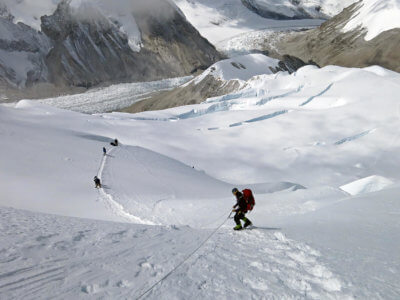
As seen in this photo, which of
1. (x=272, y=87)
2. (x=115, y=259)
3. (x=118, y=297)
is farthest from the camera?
(x=272, y=87)

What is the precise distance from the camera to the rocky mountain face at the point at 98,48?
14438 centimetres

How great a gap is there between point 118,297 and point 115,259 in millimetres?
1575

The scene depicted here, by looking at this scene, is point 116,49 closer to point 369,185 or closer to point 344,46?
point 344,46

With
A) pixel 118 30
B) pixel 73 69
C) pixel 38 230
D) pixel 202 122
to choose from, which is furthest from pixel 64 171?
pixel 118 30

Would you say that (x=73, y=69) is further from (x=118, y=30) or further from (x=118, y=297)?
(x=118, y=297)

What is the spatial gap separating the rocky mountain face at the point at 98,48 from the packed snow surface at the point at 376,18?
59.1 m

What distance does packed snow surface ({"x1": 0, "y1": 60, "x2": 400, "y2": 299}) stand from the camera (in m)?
5.57

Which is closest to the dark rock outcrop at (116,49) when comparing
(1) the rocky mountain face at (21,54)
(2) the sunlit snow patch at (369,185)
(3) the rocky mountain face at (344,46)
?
(1) the rocky mountain face at (21,54)

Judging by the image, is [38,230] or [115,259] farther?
[38,230]

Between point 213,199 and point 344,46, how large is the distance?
123776mm

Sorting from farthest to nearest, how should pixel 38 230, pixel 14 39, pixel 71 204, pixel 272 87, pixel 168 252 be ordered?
pixel 14 39, pixel 272 87, pixel 71 204, pixel 38 230, pixel 168 252

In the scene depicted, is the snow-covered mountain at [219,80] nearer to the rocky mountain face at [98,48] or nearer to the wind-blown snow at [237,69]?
the wind-blown snow at [237,69]

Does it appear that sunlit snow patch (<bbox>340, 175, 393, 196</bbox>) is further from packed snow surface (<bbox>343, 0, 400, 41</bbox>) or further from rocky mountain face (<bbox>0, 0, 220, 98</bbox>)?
rocky mountain face (<bbox>0, 0, 220, 98</bbox>)

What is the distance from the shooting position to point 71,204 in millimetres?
16094
